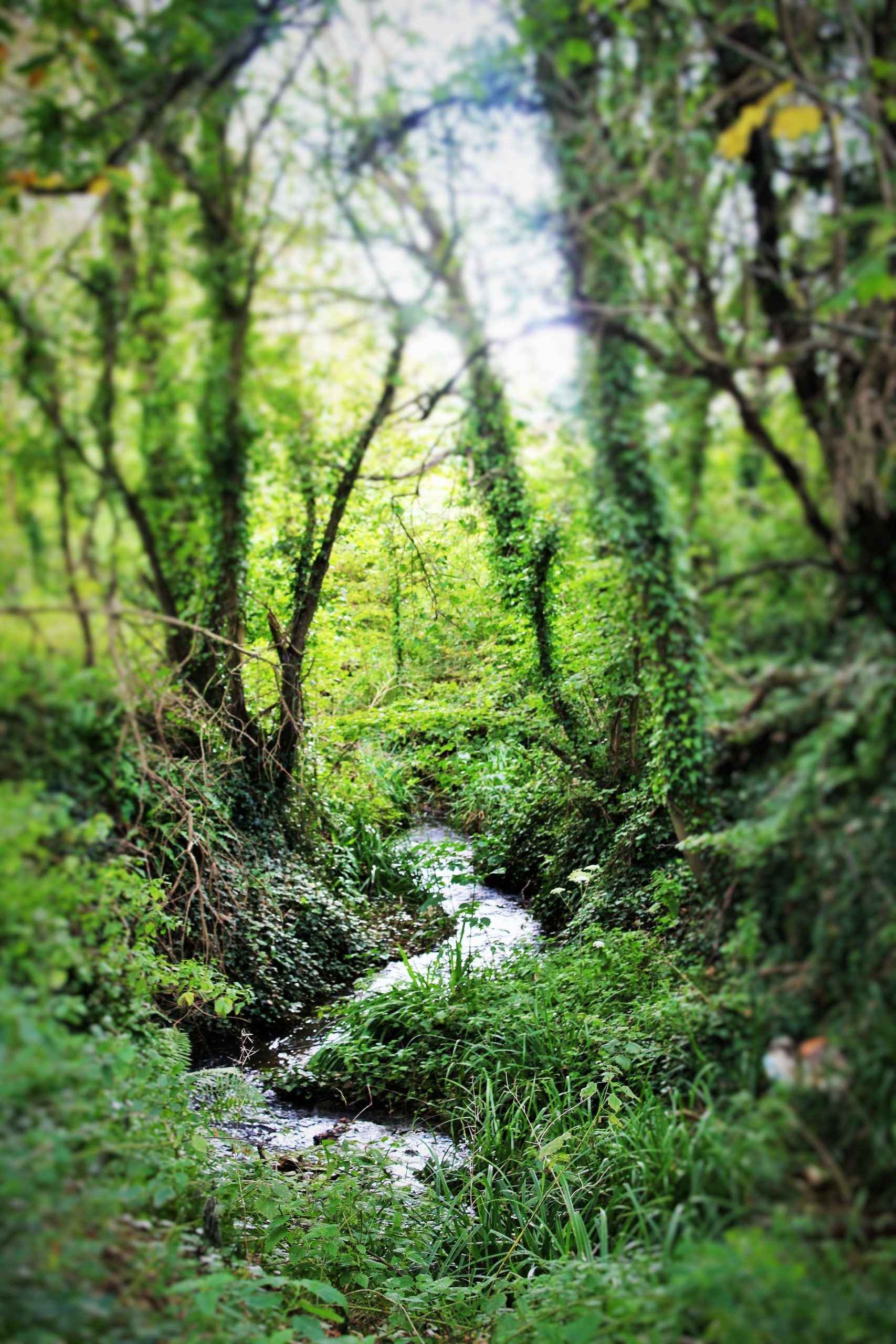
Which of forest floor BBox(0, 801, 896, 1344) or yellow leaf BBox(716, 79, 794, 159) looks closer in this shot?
forest floor BBox(0, 801, 896, 1344)

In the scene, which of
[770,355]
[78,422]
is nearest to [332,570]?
[78,422]

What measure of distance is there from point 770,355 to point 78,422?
1.83 meters

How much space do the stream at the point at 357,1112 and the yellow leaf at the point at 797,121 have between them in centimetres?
389

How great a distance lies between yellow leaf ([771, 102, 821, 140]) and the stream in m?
3.89

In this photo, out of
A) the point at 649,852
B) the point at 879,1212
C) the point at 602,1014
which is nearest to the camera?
the point at 879,1212

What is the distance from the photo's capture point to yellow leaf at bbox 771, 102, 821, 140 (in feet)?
6.45

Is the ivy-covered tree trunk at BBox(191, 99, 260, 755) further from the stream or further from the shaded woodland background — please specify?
the stream

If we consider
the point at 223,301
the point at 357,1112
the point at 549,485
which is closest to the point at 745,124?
the point at 223,301

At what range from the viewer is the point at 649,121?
239 cm

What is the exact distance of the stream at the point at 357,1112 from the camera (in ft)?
13.1

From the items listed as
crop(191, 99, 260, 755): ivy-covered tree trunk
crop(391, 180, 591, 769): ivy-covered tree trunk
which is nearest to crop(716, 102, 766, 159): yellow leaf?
crop(391, 180, 591, 769): ivy-covered tree trunk

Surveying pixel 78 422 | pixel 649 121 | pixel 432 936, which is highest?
pixel 649 121

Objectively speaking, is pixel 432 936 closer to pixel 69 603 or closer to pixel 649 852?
pixel 649 852

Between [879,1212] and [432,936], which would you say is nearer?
[879,1212]
